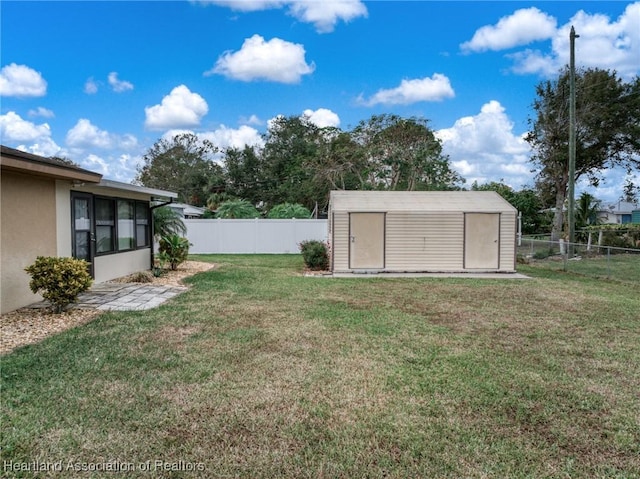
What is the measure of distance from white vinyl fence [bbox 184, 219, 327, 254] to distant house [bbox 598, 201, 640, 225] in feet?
99.5

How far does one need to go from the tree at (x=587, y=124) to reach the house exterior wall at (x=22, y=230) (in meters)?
20.0

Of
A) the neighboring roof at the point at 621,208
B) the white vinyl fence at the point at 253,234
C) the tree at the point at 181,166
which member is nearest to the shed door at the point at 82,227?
the white vinyl fence at the point at 253,234

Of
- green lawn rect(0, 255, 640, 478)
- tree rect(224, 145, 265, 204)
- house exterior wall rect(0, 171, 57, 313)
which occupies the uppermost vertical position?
tree rect(224, 145, 265, 204)

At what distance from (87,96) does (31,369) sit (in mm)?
13964

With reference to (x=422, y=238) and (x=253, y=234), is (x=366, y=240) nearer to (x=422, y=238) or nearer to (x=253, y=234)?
(x=422, y=238)

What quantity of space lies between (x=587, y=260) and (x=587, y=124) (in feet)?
27.4

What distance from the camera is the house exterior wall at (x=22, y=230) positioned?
230 inches

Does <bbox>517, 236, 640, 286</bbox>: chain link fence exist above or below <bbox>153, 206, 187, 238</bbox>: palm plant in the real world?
below

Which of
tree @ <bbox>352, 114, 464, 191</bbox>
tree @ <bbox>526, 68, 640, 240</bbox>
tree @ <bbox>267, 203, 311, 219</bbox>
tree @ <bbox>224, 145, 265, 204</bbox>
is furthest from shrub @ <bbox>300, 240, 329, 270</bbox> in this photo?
tree @ <bbox>224, 145, 265, 204</bbox>

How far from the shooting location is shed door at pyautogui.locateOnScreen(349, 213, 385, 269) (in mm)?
11328

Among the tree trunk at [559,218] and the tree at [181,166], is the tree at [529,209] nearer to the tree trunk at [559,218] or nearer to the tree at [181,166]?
the tree trunk at [559,218]

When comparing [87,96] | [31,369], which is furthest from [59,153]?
[31,369]

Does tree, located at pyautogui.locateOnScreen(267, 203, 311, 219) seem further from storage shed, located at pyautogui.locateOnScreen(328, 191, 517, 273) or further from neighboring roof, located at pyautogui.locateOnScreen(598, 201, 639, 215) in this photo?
neighboring roof, located at pyautogui.locateOnScreen(598, 201, 639, 215)

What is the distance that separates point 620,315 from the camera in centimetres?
644
